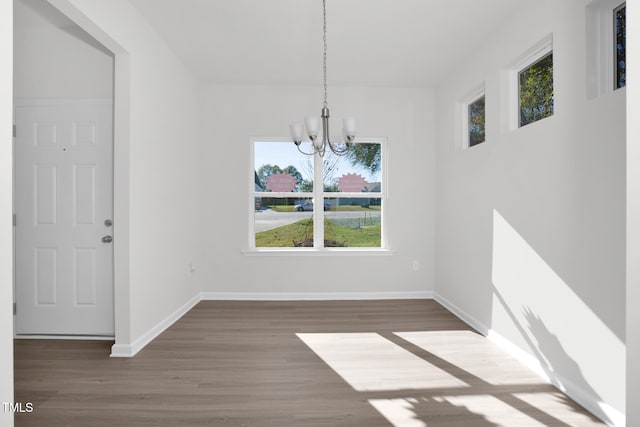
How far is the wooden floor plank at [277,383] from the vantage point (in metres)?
2.01

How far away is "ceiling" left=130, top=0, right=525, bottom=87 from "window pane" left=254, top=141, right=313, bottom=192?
0.86 metres

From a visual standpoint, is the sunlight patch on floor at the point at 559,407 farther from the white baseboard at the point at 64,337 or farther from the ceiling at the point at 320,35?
the white baseboard at the point at 64,337

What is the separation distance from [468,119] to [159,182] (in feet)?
10.6

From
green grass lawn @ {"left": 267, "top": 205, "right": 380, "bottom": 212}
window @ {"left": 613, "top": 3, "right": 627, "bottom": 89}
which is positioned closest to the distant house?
green grass lawn @ {"left": 267, "top": 205, "right": 380, "bottom": 212}

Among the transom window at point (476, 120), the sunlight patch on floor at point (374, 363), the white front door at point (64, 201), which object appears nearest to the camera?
the sunlight patch on floor at point (374, 363)

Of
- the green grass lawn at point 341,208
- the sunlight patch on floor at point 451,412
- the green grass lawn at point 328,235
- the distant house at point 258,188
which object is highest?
the distant house at point 258,188

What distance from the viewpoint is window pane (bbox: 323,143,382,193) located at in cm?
471

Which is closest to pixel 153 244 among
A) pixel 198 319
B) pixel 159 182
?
pixel 159 182

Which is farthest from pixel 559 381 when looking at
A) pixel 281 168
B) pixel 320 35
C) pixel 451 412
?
pixel 281 168

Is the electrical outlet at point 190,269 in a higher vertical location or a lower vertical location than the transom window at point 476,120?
lower

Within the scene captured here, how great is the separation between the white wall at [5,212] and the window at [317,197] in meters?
3.12

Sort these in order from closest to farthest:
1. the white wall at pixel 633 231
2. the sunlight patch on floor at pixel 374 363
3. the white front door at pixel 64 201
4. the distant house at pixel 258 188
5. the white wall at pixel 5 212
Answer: the white wall at pixel 633 231 < the white wall at pixel 5 212 < the sunlight patch on floor at pixel 374 363 < the white front door at pixel 64 201 < the distant house at pixel 258 188

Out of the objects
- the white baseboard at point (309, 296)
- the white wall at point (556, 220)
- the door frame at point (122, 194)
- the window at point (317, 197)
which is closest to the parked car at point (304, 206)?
the window at point (317, 197)

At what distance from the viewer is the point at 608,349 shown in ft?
6.27
